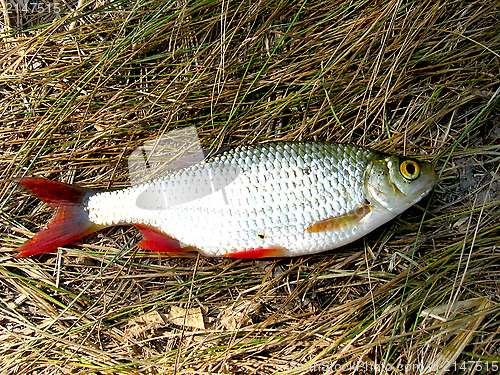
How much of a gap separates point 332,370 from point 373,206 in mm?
1134

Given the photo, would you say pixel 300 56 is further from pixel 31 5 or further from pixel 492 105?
pixel 31 5

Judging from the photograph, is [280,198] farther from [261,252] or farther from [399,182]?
[399,182]

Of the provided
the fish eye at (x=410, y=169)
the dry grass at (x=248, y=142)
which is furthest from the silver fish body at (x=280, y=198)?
the dry grass at (x=248, y=142)

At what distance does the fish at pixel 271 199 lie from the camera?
2.12 meters

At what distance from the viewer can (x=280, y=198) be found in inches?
83.0

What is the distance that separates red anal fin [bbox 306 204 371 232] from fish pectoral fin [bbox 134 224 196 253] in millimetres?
912

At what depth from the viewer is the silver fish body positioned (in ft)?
6.93

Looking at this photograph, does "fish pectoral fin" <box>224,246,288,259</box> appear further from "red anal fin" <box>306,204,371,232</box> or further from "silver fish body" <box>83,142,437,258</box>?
"red anal fin" <box>306,204,371,232</box>

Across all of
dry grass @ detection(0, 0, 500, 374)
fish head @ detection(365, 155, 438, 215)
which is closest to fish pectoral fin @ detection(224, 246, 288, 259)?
dry grass @ detection(0, 0, 500, 374)

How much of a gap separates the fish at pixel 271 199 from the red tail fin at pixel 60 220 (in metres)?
0.05

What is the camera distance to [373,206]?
7.06 ft

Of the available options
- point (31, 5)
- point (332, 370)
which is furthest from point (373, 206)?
point (31, 5)

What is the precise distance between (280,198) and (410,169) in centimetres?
91

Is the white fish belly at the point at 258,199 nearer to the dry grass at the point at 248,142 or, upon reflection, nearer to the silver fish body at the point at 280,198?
the silver fish body at the point at 280,198
